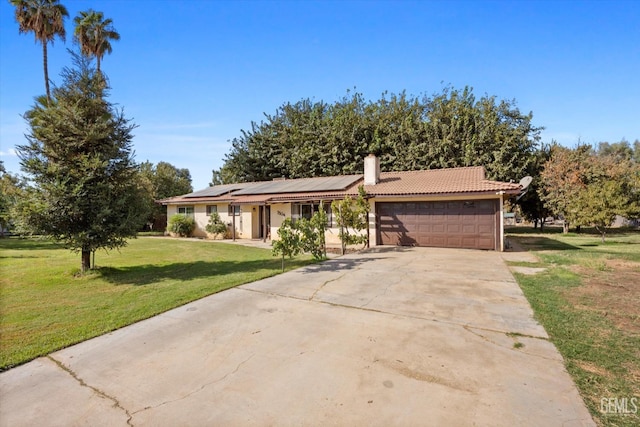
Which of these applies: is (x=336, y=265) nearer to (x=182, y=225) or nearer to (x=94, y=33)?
(x=182, y=225)

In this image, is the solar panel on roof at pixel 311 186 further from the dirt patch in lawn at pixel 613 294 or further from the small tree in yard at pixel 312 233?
the dirt patch in lawn at pixel 613 294

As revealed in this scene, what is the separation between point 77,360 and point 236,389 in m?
2.44

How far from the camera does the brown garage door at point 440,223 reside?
13.0m

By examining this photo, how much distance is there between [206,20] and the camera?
1025 centimetres

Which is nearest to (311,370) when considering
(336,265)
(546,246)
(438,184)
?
(336,265)

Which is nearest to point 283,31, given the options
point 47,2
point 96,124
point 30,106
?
point 96,124

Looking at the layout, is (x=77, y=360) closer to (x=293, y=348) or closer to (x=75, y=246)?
(x=293, y=348)

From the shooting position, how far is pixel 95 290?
7277 millimetres

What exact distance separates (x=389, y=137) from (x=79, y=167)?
22.0 meters

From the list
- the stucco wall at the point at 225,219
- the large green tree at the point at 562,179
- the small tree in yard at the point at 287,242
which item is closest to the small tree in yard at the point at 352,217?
the small tree in yard at the point at 287,242

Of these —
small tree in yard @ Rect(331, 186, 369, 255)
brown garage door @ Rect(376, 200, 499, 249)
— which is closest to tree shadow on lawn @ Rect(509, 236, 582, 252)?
brown garage door @ Rect(376, 200, 499, 249)

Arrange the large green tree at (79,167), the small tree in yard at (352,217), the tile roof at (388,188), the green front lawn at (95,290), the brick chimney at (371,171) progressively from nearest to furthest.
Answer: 1. the green front lawn at (95,290)
2. the large green tree at (79,167)
3. the tile roof at (388,188)
4. the small tree in yard at (352,217)
5. the brick chimney at (371,171)

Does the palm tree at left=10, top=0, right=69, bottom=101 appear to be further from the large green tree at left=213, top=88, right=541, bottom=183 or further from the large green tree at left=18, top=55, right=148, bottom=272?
the large green tree at left=213, top=88, right=541, bottom=183

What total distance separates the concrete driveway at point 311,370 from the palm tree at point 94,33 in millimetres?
25622
